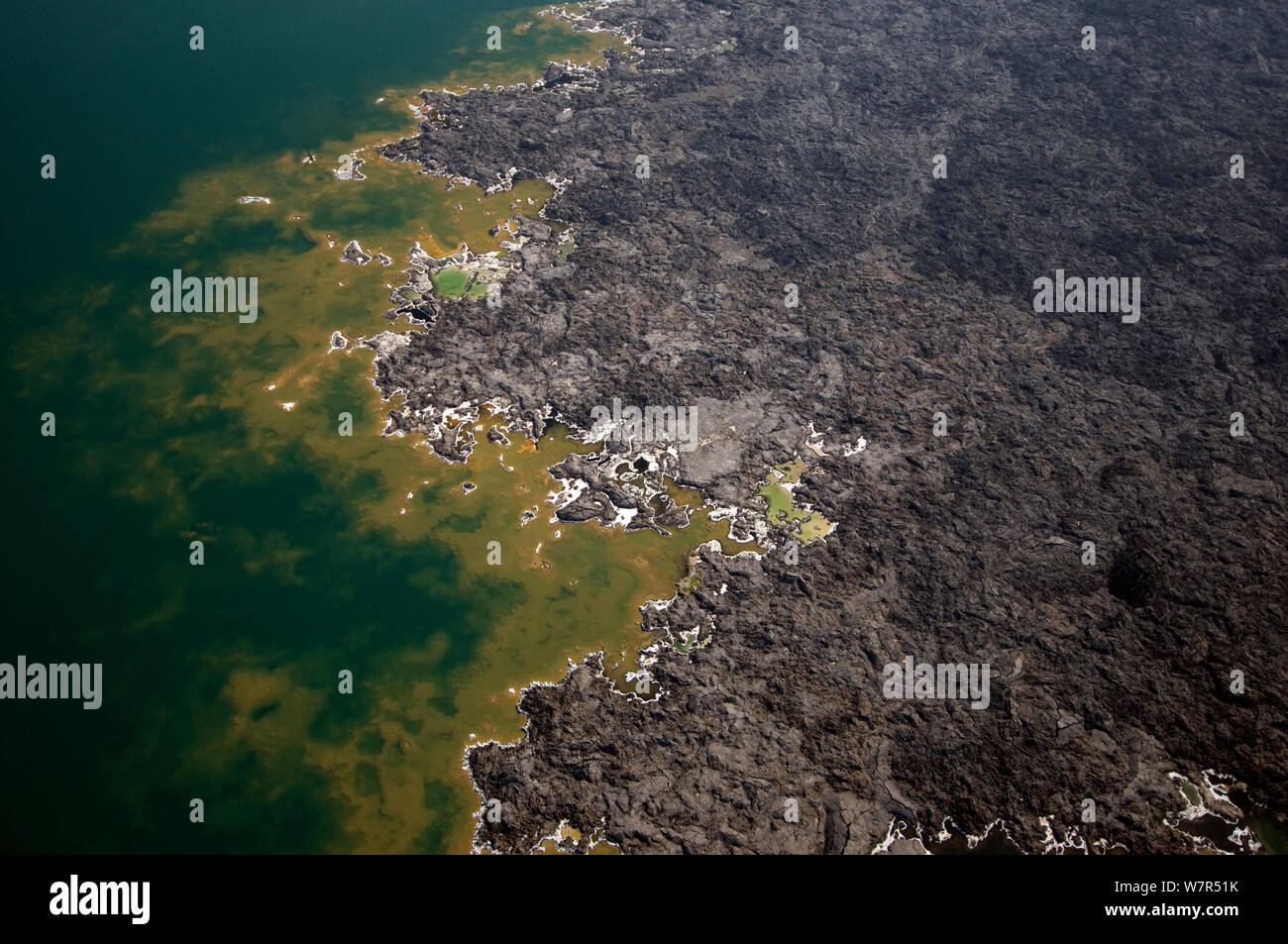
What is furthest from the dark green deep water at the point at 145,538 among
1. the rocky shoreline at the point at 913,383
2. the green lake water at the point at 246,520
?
the rocky shoreline at the point at 913,383

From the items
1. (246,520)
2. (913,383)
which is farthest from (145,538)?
(913,383)

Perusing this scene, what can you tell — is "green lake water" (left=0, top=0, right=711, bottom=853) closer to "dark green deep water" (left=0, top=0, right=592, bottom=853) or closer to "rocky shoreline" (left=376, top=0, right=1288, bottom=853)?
"dark green deep water" (left=0, top=0, right=592, bottom=853)

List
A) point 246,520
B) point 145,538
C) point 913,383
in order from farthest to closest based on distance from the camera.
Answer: point 913,383 → point 246,520 → point 145,538

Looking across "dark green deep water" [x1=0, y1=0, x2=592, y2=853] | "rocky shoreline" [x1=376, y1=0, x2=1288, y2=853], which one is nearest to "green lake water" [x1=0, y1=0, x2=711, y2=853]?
"dark green deep water" [x1=0, y1=0, x2=592, y2=853]

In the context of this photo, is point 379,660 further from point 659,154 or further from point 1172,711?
point 659,154

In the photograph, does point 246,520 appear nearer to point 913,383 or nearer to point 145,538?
point 145,538
